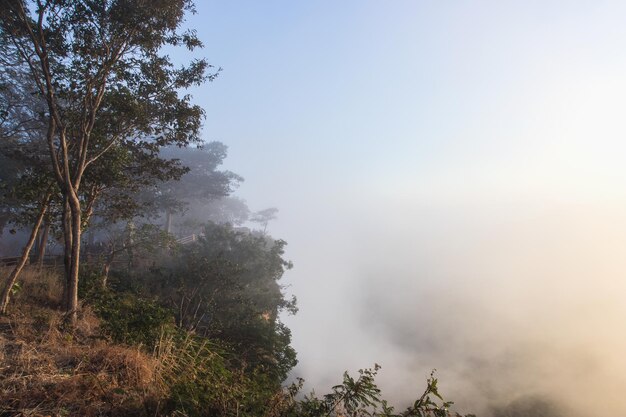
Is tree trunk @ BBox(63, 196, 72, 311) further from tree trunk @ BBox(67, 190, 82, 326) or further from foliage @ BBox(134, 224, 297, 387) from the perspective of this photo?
foliage @ BBox(134, 224, 297, 387)

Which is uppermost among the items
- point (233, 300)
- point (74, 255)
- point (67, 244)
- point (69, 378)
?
point (233, 300)

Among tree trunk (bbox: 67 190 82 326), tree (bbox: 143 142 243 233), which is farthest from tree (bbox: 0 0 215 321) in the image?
tree (bbox: 143 142 243 233)

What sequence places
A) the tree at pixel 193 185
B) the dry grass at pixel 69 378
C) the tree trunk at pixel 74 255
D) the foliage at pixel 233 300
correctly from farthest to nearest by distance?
the tree at pixel 193 185
the foliage at pixel 233 300
the tree trunk at pixel 74 255
the dry grass at pixel 69 378

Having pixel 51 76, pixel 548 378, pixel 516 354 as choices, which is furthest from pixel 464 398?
pixel 51 76

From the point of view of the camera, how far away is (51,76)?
901cm

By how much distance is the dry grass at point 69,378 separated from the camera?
3746 millimetres

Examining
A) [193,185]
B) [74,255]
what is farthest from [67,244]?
[193,185]

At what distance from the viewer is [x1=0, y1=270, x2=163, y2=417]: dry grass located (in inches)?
147

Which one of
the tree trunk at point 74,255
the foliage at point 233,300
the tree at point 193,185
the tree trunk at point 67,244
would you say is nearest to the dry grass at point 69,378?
the tree trunk at point 74,255

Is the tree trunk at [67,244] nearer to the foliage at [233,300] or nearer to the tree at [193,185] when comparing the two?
the foliage at [233,300]

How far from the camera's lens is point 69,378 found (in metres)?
4.18

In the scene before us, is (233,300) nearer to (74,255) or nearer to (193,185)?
(74,255)

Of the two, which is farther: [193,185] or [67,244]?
[193,185]

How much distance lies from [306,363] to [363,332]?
39.3 feet
